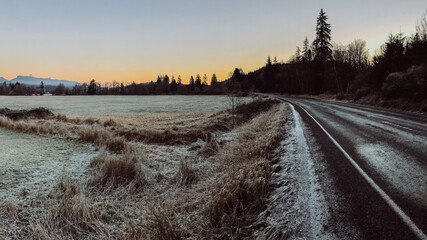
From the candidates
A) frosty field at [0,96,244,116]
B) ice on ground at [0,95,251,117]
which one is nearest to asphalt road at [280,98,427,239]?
ice on ground at [0,95,251,117]

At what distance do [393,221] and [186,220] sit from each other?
335 centimetres

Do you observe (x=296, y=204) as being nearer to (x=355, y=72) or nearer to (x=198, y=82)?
(x=355, y=72)

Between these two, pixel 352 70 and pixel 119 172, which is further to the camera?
pixel 352 70

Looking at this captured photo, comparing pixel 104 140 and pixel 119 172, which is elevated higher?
pixel 104 140

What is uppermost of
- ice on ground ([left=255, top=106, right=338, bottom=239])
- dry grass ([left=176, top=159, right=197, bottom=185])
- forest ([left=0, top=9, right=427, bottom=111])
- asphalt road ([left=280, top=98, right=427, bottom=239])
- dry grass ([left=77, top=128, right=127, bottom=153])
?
forest ([left=0, top=9, right=427, bottom=111])

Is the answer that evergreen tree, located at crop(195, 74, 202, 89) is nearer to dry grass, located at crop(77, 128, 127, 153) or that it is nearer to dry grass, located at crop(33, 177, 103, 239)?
dry grass, located at crop(77, 128, 127, 153)

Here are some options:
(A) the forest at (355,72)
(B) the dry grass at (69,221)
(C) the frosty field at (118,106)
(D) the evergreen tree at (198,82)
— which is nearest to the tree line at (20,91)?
(C) the frosty field at (118,106)

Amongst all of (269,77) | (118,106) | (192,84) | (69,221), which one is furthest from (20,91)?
(69,221)

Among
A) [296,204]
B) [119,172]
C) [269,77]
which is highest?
[269,77]

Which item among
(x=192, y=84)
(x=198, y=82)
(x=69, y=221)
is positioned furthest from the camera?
(x=198, y=82)

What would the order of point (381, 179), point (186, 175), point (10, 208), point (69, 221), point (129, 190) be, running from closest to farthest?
point (381, 179) → point (69, 221) → point (10, 208) → point (129, 190) → point (186, 175)

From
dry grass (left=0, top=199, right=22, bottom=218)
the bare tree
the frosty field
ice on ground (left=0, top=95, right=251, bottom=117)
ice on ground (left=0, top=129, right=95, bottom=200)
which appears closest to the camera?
dry grass (left=0, top=199, right=22, bottom=218)

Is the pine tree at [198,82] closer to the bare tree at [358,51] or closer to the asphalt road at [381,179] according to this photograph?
the bare tree at [358,51]

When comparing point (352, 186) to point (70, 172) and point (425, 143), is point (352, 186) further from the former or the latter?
point (70, 172)
